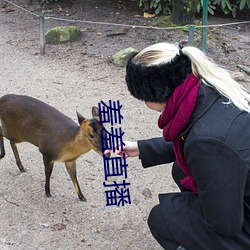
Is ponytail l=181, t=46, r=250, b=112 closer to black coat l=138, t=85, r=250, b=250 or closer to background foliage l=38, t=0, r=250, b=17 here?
black coat l=138, t=85, r=250, b=250

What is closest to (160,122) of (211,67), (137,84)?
(137,84)

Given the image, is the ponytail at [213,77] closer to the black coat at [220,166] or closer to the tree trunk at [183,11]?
the black coat at [220,166]

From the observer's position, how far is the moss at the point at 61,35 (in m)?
6.53

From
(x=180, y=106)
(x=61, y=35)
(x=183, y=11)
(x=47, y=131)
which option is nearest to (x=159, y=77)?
(x=180, y=106)

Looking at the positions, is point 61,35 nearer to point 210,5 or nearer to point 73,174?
point 210,5

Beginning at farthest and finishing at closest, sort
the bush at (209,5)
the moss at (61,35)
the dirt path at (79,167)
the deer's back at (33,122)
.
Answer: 1. the bush at (209,5)
2. the moss at (61,35)
3. the deer's back at (33,122)
4. the dirt path at (79,167)

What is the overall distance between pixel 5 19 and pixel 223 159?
662cm

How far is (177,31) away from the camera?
6.58 m

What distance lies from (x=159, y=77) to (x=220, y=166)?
44cm

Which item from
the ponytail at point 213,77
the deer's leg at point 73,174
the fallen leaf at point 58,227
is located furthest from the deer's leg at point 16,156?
the ponytail at point 213,77

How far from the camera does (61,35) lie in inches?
258

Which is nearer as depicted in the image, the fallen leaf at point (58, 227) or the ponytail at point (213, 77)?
the ponytail at point (213, 77)

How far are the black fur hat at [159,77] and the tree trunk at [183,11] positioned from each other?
4.90 metres

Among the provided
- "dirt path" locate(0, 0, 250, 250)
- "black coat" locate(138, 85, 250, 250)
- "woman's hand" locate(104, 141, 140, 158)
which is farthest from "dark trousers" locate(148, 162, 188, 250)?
"dirt path" locate(0, 0, 250, 250)
